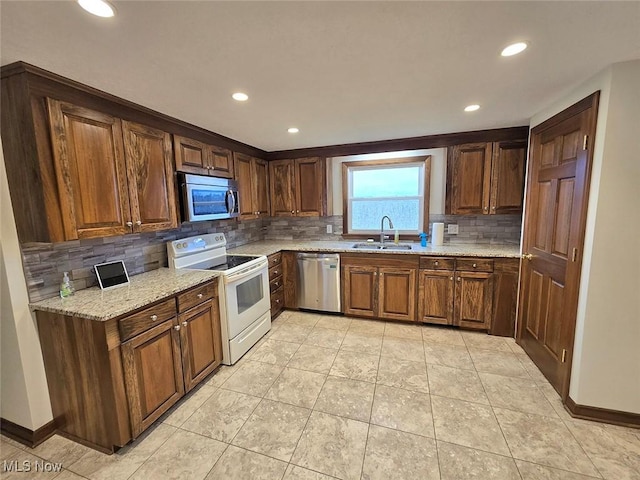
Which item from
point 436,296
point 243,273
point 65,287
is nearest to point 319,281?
point 243,273

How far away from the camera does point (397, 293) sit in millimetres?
3246

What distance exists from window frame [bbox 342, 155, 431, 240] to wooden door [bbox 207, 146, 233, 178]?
1.52 metres

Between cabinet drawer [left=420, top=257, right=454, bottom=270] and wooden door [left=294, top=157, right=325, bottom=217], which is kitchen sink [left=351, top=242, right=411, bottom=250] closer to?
cabinet drawer [left=420, top=257, right=454, bottom=270]

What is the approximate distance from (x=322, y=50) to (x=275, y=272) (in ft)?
8.38

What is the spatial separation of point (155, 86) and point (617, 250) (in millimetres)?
3096

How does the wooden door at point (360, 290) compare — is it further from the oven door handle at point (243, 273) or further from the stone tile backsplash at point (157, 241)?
the oven door handle at point (243, 273)

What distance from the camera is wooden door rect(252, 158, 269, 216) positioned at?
3.62 metres

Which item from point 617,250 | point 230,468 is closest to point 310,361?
point 230,468

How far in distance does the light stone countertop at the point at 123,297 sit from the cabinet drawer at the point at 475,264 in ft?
8.30

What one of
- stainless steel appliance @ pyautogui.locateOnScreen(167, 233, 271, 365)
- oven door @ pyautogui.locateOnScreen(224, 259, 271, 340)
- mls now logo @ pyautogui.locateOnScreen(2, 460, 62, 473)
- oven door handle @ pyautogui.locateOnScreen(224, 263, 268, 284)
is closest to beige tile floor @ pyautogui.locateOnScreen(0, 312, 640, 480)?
mls now logo @ pyautogui.locateOnScreen(2, 460, 62, 473)

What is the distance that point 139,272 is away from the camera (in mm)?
2371

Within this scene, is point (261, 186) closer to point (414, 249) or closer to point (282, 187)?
point (282, 187)

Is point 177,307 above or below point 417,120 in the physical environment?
below

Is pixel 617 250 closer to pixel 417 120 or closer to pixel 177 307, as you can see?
pixel 417 120
